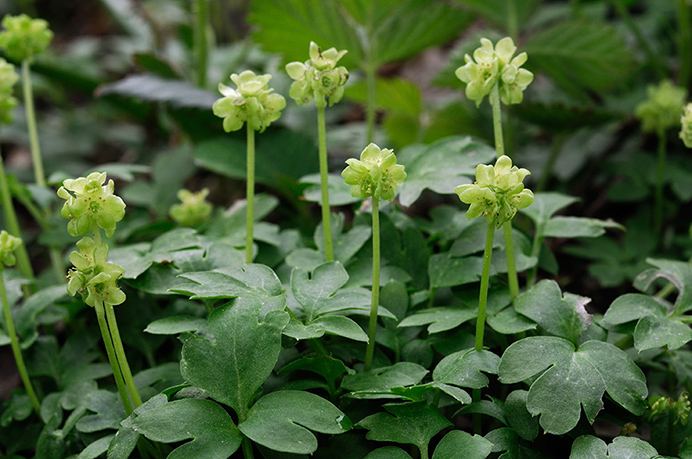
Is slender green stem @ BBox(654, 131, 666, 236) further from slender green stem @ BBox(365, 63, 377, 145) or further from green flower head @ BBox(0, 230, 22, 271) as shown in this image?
green flower head @ BBox(0, 230, 22, 271)

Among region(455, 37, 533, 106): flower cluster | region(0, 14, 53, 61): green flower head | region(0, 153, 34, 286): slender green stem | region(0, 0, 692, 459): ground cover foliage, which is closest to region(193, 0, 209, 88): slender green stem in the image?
region(0, 0, 692, 459): ground cover foliage

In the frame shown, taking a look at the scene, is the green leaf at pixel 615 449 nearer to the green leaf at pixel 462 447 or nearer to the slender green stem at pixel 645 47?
the green leaf at pixel 462 447

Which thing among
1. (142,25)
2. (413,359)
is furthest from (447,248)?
(142,25)

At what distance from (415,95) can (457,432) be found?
4.77 feet

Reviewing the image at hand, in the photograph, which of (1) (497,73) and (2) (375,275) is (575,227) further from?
(2) (375,275)

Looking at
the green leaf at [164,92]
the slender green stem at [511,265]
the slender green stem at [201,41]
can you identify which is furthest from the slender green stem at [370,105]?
the slender green stem at [511,265]

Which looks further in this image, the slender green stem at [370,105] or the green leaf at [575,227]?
the slender green stem at [370,105]

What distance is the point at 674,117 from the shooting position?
A: 1.62 metres

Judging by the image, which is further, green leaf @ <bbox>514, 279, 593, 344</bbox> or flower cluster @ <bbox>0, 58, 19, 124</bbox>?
flower cluster @ <bbox>0, 58, 19, 124</bbox>

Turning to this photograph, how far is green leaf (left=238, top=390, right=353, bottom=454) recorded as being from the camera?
79cm

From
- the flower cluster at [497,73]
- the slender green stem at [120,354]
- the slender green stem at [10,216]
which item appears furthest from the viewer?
the slender green stem at [10,216]

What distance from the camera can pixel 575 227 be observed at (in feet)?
3.89

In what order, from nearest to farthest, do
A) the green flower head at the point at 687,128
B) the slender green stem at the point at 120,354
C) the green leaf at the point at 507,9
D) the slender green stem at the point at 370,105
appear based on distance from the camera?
the slender green stem at the point at 120,354 → the green flower head at the point at 687,128 → the slender green stem at the point at 370,105 → the green leaf at the point at 507,9

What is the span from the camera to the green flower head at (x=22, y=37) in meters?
1.37
